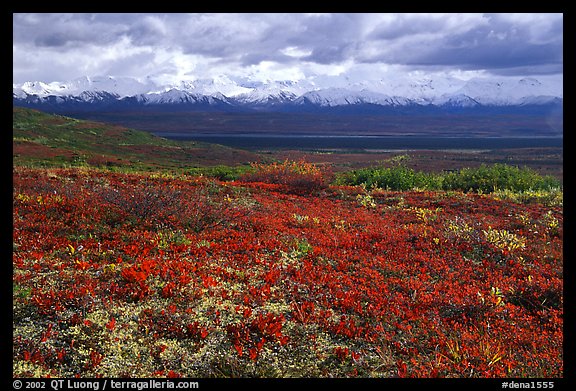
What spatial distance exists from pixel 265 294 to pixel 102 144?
78.5 m

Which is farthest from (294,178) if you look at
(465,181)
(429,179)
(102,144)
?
(102,144)

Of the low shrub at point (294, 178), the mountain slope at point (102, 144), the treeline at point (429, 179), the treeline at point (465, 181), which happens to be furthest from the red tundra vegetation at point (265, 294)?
the mountain slope at point (102, 144)

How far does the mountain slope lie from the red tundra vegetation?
1769 inches

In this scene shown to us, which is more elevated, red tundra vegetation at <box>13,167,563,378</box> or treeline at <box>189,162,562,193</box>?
red tundra vegetation at <box>13,167,563,378</box>

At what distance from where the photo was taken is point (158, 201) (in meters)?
13.5

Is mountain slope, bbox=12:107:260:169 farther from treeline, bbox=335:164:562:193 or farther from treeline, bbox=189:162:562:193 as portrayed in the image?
treeline, bbox=335:164:562:193

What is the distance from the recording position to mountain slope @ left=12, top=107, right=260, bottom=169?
208 feet

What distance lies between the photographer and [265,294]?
853 centimetres

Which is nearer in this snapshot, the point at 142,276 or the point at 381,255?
the point at 142,276

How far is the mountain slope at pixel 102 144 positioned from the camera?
208ft

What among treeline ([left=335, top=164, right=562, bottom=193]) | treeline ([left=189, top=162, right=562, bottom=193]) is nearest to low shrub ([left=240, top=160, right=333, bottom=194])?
treeline ([left=189, top=162, right=562, bottom=193])

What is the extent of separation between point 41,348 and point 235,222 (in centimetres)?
795
